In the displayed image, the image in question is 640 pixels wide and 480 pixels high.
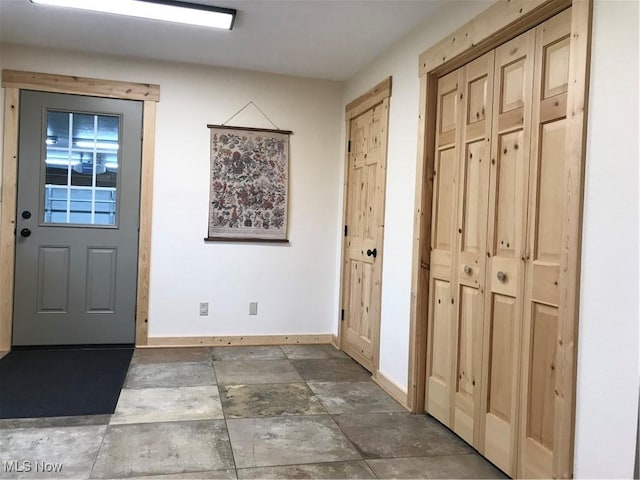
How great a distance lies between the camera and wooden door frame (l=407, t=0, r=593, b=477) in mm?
1797

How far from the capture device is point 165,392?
10.3ft

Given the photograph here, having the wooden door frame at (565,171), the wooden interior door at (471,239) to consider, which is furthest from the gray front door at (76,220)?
the wooden interior door at (471,239)

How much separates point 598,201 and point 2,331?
4.17 metres

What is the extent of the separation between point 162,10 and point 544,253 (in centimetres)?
261

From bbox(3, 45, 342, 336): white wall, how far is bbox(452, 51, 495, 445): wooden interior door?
205 centimetres

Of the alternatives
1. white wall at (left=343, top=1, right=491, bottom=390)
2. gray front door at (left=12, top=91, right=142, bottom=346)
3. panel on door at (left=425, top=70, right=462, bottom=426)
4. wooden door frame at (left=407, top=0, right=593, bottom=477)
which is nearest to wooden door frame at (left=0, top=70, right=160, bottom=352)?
gray front door at (left=12, top=91, right=142, bottom=346)

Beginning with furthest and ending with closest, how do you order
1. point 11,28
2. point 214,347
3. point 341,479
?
point 214,347, point 11,28, point 341,479

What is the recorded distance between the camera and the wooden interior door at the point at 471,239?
2480mm

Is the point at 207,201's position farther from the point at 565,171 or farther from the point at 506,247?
the point at 565,171

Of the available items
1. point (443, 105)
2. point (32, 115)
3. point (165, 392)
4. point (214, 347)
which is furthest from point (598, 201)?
point (32, 115)

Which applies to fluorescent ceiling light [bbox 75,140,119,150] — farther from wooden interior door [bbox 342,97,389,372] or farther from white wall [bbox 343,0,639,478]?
white wall [bbox 343,0,639,478]

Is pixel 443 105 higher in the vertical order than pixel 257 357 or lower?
higher

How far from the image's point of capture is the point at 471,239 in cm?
260

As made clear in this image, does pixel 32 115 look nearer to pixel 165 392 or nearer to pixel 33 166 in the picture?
pixel 33 166
